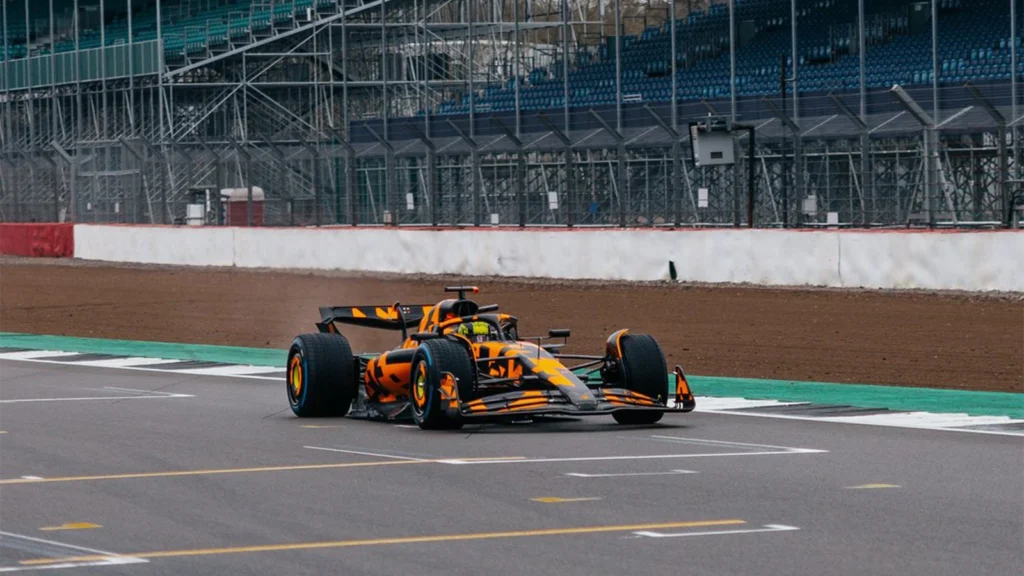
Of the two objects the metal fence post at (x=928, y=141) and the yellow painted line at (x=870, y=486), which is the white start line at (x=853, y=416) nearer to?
the yellow painted line at (x=870, y=486)

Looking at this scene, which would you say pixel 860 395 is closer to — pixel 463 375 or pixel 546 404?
pixel 546 404

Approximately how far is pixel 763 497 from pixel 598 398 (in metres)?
3.28

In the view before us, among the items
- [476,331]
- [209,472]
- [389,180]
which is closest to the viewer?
[209,472]

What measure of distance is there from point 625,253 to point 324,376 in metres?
16.8

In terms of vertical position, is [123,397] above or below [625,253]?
below

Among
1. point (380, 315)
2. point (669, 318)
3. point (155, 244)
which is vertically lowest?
point (669, 318)

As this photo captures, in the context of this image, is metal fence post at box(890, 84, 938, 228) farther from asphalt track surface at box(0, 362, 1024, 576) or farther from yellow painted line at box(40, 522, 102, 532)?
yellow painted line at box(40, 522, 102, 532)

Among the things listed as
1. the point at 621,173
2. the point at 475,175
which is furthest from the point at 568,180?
the point at 475,175

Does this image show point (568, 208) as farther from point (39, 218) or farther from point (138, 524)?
point (138, 524)

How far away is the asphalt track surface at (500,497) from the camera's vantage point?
783 centimetres

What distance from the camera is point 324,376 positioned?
14172 millimetres

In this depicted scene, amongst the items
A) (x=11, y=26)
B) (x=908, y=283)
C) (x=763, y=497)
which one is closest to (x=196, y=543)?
(x=763, y=497)

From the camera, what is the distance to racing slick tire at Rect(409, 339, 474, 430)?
12.8 meters

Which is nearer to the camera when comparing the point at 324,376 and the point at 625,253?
the point at 324,376
